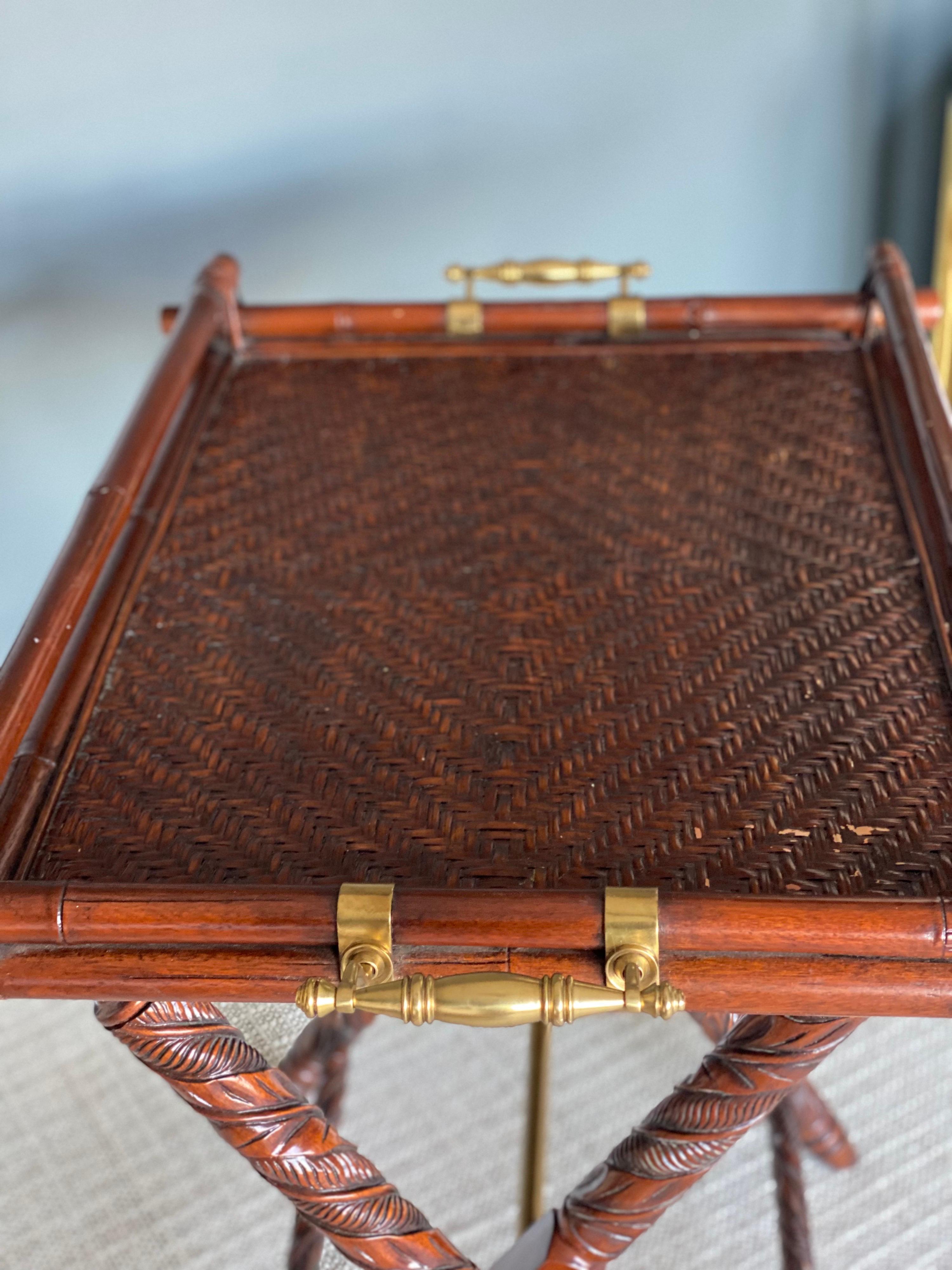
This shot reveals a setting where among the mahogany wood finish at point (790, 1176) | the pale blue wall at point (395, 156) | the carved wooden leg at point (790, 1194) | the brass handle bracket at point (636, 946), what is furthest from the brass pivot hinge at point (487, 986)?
the pale blue wall at point (395, 156)

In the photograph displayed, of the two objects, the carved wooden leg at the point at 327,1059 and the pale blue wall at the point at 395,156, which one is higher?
the pale blue wall at the point at 395,156

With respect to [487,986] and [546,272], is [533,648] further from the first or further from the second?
[546,272]

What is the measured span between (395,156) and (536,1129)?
1.25 metres

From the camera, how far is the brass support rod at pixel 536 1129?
4.60 ft

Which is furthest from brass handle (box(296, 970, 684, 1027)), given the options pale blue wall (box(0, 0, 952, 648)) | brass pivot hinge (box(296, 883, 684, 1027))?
pale blue wall (box(0, 0, 952, 648))

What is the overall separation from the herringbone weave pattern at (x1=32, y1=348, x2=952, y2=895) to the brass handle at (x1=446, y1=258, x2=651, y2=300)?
79 mm

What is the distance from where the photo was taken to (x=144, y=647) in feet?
3.28

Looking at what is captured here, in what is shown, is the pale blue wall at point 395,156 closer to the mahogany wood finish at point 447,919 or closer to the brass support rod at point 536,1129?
the brass support rod at point 536,1129

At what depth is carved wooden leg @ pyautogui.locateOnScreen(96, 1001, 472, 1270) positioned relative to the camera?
83cm

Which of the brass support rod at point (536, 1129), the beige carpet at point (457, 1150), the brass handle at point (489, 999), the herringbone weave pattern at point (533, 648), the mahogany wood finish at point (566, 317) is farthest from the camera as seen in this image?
the beige carpet at point (457, 1150)

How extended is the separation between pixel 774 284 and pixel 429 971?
1617 millimetres

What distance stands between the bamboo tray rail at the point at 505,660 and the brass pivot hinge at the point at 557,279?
16 millimetres

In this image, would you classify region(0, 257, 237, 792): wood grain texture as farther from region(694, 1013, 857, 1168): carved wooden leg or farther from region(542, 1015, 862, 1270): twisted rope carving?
region(694, 1013, 857, 1168): carved wooden leg

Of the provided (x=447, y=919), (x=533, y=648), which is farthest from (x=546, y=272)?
(x=447, y=919)
